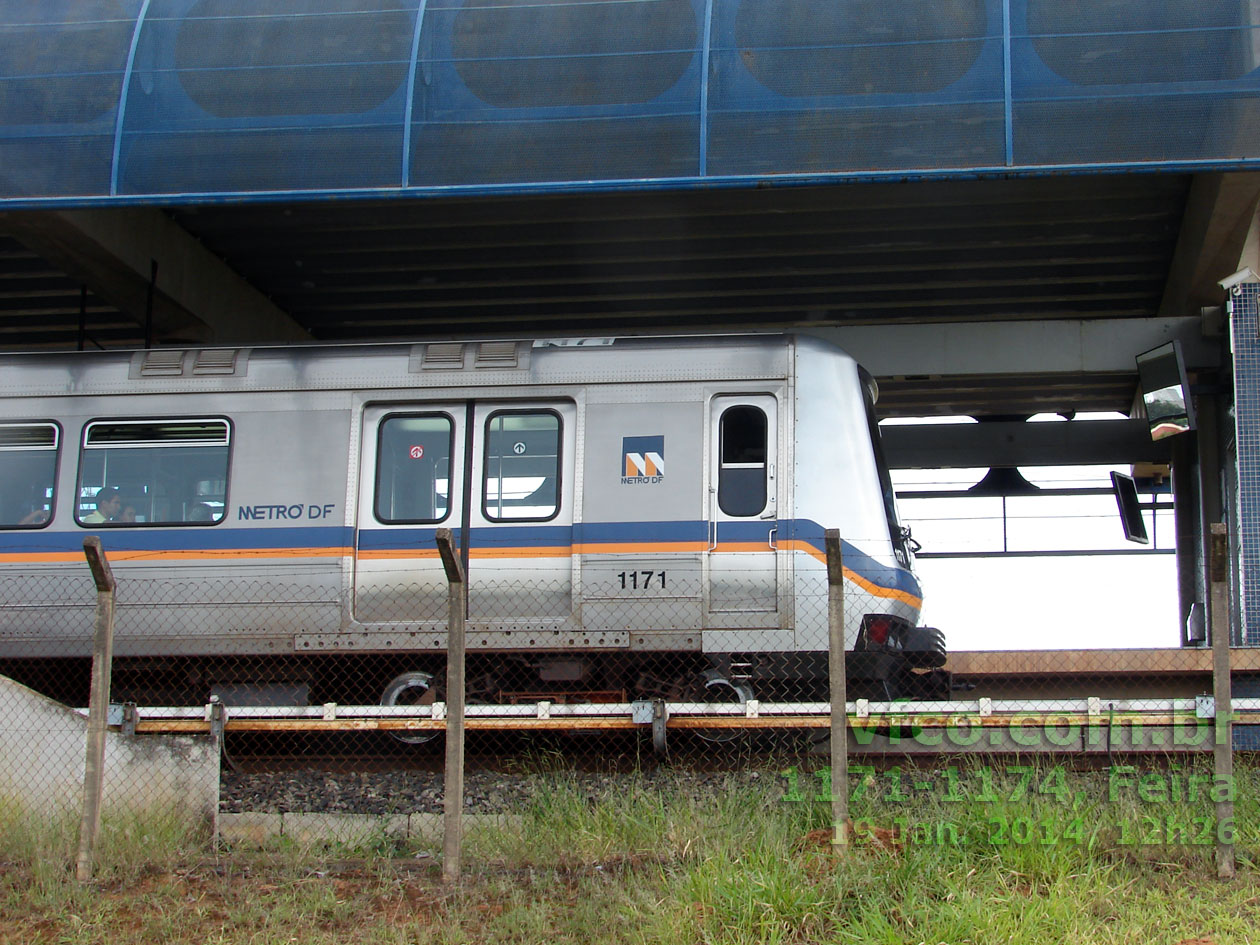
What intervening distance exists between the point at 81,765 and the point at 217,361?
13.0 ft

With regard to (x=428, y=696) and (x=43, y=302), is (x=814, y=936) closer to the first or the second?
(x=428, y=696)

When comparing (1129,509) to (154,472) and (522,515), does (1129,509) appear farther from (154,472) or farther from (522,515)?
(154,472)

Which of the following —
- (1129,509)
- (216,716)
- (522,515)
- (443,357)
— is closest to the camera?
(216,716)

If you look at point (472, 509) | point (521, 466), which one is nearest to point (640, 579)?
point (521, 466)

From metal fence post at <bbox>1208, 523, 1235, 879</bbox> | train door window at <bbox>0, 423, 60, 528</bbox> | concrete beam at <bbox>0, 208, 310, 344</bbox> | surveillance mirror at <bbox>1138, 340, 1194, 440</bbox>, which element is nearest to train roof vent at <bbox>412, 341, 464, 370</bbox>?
train door window at <bbox>0, 423, 60, 528</bbox>

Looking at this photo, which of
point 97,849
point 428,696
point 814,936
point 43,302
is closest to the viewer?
point 814,936

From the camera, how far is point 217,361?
10289 millimetres

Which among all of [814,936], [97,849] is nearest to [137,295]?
[97,849]

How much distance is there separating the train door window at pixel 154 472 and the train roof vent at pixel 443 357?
67.8 inches

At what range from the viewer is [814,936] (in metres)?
5.25

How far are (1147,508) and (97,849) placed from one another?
1946 centimetres

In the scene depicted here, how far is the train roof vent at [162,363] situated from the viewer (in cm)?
1026

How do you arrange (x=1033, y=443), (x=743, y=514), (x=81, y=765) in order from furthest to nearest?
1. (x=1033, y=443)
2. (x=743, y=514)
3. (x=81, y=765)

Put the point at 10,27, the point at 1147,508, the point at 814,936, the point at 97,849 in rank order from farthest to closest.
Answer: the point at 1147,508
the point at 10,27
the point at 97,849
the point at 814,936
